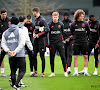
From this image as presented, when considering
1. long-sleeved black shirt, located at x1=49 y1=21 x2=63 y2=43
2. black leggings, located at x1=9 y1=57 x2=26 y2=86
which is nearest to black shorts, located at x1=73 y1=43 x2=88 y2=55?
long-sleeved black shirt, located at x1=49 y1=21 x2=63 y2=43

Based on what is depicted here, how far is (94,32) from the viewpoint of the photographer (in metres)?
12.4

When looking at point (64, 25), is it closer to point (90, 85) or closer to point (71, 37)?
point (71, 37)

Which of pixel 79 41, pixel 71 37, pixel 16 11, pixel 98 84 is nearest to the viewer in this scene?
pixel 98 84

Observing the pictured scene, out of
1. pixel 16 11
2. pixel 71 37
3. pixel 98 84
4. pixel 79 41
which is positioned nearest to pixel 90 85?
pixel 98 84

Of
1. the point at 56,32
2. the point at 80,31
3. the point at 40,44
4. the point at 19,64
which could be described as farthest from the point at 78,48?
the point at 19,64

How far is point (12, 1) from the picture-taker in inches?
1535

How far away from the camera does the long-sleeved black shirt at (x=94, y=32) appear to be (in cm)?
1225

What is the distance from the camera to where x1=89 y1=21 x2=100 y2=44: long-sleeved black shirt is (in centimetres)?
1225

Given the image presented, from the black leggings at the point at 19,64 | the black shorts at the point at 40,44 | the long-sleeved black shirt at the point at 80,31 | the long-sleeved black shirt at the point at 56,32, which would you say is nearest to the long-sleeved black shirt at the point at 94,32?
the long-sleeved black shirt at the point at 80,31

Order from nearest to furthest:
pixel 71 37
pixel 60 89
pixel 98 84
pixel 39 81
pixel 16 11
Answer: pixel 60 89
pixel 98 84
pixel 39 81
pixel 71 37
pixel 16 11

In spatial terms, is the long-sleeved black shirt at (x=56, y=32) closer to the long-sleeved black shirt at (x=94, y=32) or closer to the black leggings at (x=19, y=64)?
the long-sleeved black shirt at (x=94, y=32)

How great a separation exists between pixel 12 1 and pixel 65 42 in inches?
1050

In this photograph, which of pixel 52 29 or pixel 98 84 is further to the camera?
pixel 52 29

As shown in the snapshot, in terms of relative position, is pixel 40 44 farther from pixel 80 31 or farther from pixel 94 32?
pixel 94 32
